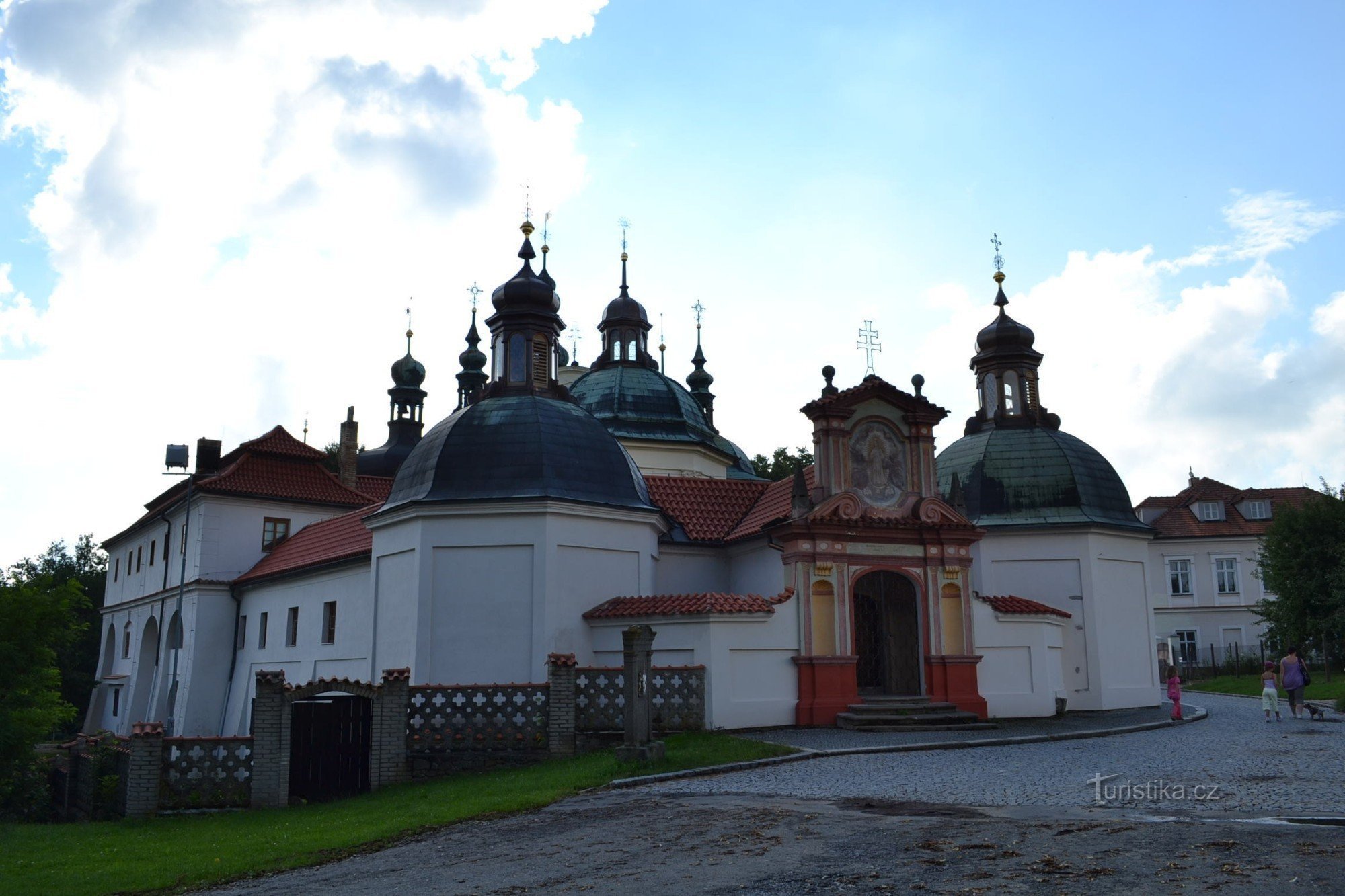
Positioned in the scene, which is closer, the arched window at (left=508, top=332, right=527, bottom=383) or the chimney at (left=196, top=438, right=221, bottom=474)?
the arched window at (left=508, top=332, right=527, bottom=383)

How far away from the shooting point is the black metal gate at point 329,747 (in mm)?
16594

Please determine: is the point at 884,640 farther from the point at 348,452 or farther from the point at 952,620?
the point at 348,452

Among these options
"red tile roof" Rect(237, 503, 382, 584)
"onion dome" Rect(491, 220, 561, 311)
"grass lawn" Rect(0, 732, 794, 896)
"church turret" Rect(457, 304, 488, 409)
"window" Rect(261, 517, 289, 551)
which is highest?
"church turret" Rect(457, 304, 488, 409)

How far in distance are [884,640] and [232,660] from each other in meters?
20.9

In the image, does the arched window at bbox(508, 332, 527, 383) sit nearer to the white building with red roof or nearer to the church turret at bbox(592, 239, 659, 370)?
the church turret at bbox(592, 239, 659, 370)

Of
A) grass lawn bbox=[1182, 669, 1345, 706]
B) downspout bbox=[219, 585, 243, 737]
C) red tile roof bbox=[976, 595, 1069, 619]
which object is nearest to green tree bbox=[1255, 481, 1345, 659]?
grass lawn bbox=[1182, 669, 1345, 706]

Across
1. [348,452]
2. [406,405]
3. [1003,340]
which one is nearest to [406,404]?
[406,405]

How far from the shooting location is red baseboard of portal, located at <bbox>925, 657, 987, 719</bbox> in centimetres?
2231

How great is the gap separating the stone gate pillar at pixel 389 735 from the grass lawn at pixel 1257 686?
20.5 metres

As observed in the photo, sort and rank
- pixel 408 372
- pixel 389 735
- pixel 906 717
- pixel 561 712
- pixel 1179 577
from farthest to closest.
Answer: pixel 408 372
pixel 1179 577
pixel 906 717
pixel 561 712
pixel 389 735

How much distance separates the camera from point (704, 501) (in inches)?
1075

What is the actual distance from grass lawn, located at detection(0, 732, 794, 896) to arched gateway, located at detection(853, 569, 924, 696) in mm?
6154

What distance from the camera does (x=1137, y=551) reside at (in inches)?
1088

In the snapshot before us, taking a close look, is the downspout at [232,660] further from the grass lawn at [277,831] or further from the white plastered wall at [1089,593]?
the white plastered wall at [1089,593]
